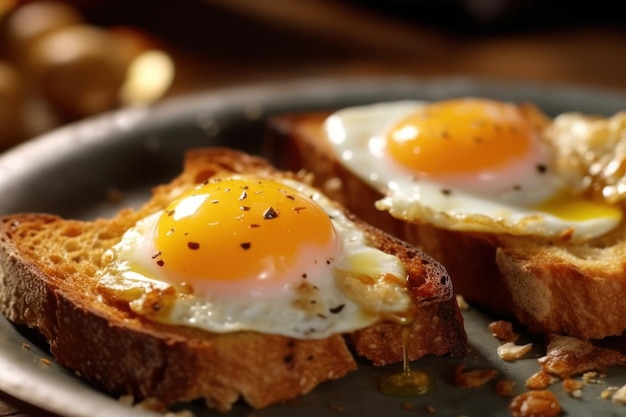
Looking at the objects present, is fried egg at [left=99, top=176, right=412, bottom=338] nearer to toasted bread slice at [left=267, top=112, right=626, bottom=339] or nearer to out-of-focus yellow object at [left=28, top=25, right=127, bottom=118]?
toasted bread slice at [left=267, top=112, right=626, bottom=339]

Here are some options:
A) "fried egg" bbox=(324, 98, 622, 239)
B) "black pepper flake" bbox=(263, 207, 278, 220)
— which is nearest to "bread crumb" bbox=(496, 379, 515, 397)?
"fried egg" bbox=(324, 98, 622, 239)

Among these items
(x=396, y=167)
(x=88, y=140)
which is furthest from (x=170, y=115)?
(x=396, y=167)

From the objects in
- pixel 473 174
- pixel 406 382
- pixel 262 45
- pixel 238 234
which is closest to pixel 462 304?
pixel 473 174

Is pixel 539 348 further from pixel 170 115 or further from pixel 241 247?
pixel 170 115

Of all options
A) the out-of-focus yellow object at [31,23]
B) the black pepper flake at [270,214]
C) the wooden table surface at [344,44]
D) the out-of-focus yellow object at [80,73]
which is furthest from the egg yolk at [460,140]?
the out-of-focus yellow object at [31,23]

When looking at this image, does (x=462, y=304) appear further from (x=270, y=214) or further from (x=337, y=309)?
(x=270, y=214)
